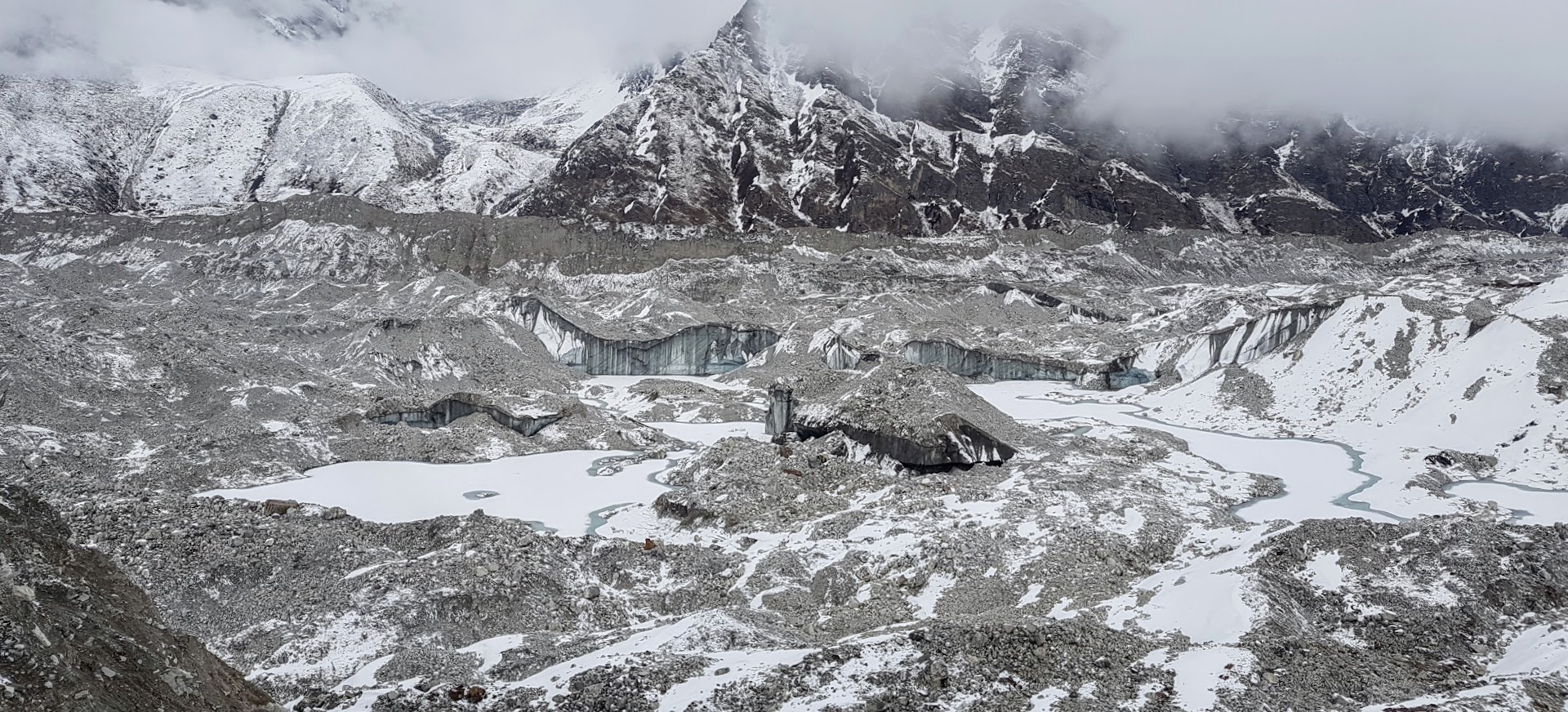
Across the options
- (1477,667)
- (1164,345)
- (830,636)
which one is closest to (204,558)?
(830,636)

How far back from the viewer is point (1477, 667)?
12.8 m

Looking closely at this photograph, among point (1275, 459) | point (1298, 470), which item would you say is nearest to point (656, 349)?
point (1275, 459)

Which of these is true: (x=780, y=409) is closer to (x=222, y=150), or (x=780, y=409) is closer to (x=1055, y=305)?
(x=1055, y=305)

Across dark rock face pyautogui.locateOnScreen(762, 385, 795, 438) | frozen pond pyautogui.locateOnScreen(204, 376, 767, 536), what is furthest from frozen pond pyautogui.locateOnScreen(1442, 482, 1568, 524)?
frozen pond pyautogui.locateOnScreen(204, 376, 767, 536)

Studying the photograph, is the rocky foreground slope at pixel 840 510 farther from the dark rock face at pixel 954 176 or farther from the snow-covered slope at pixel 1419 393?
the dark rock face at pixel 954 176

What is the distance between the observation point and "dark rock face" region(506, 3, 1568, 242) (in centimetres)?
16100

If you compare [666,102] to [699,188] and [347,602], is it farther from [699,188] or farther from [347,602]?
[347,602]

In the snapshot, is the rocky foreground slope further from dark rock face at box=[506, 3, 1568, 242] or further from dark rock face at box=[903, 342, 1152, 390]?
dark rock face at box=[506, 3, 1568, 242]

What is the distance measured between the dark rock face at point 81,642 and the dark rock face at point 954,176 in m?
139

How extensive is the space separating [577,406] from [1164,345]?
1528 inches

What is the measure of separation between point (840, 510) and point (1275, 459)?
18.8 m

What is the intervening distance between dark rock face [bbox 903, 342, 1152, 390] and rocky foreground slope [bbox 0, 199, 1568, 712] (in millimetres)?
247

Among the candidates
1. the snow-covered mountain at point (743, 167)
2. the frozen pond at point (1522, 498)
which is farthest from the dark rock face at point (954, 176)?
the frozen pond at point (1522, 498)

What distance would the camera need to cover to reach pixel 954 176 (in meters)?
176
